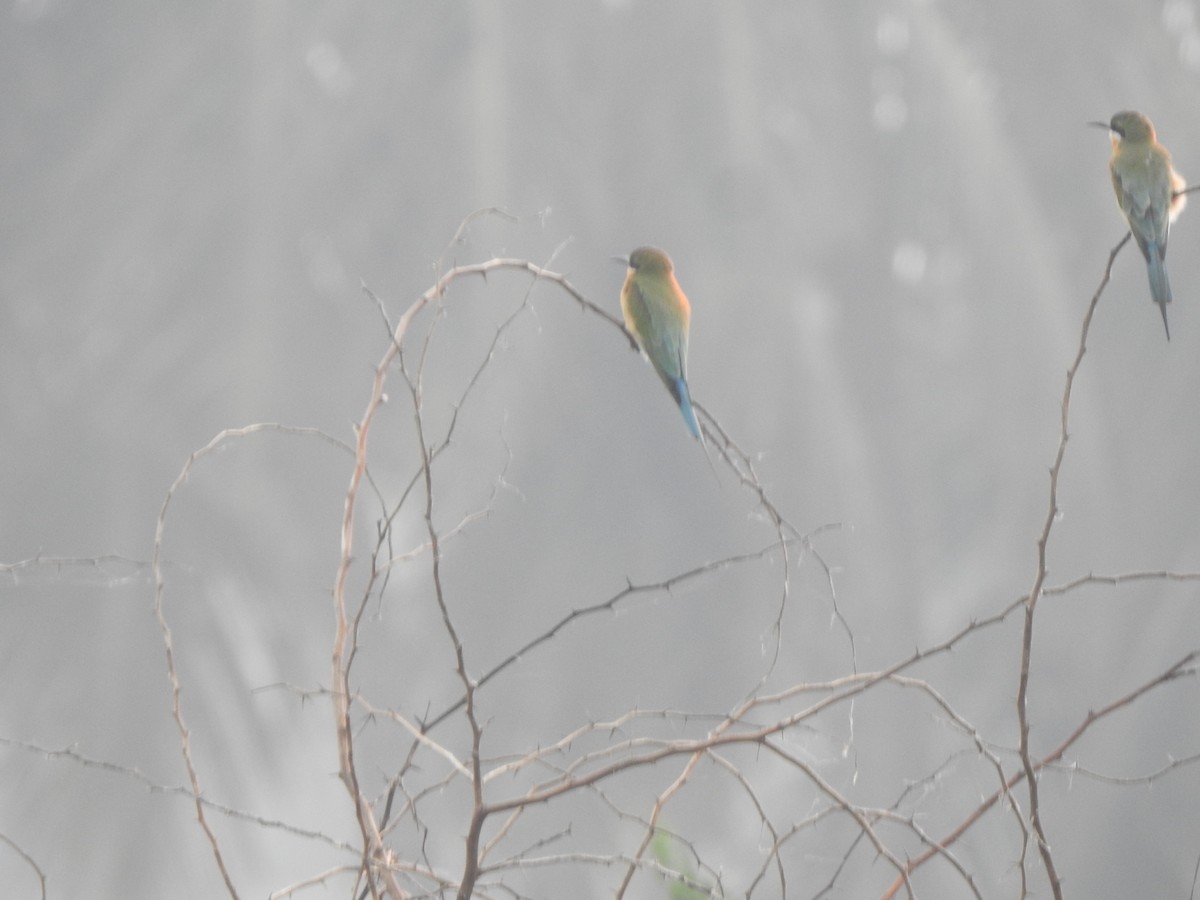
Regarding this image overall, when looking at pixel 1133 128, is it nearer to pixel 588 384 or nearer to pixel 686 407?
pixel 686 407

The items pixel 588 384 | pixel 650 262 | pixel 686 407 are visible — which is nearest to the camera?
pixel 686 407

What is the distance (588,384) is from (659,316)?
0.75 meters

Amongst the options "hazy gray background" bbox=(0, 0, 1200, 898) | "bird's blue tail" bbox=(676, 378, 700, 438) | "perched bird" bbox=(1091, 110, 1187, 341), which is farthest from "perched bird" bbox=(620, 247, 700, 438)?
"hazy gray background" bbox=(0, 0, 1200, 898)

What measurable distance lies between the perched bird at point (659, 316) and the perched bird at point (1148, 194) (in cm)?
40

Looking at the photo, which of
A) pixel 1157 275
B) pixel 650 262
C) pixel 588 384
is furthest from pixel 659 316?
pixel 588 384

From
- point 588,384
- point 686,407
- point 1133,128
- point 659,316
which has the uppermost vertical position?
point 588,384

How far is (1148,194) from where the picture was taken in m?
1.08

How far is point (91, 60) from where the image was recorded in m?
1.75

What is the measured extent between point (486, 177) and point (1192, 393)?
3.99 ft

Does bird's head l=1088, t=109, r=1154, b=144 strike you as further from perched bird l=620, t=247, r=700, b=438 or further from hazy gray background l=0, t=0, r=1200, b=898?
hazy gray background l=0, t=0, r=1200, b=898

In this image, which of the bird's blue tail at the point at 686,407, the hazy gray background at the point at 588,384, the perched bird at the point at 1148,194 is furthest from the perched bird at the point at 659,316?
the hazy gray background at the point at 588,384

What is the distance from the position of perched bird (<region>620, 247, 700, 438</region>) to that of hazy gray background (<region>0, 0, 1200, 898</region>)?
52 cm

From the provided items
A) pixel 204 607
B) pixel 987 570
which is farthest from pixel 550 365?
pixel 987 570

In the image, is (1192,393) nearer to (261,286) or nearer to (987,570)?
(987,570)
